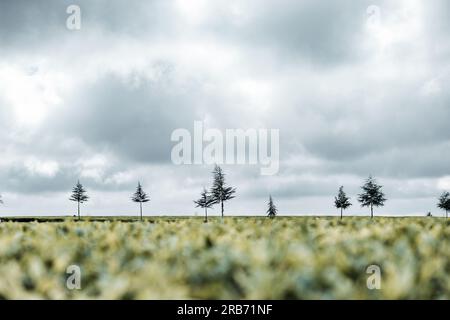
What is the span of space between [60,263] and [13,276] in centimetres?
45

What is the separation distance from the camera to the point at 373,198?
89.7 metres

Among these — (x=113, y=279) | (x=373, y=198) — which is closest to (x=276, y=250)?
(x=113, y=279)

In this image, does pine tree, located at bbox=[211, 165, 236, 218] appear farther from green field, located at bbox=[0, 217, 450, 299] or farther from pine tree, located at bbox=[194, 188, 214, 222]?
green field, located at bbox=[0, 217, 450, 299]

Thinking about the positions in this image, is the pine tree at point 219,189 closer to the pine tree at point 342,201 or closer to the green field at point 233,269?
the pine tree at point 342,201

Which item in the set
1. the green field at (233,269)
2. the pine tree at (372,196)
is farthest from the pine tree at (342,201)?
the green field at (233,269)

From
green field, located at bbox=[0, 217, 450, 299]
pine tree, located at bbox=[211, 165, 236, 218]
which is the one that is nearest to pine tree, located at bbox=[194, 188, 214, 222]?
pine tree, located at bbox=[211, 165, 236, 218]

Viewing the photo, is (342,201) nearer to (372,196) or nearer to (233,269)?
(372,196)

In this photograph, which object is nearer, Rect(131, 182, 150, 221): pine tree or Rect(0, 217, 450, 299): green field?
Rect(0, 217, 450, 299): green field

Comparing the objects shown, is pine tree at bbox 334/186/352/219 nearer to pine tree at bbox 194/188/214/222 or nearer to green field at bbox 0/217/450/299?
pine tree at bbox 194/188/214/222

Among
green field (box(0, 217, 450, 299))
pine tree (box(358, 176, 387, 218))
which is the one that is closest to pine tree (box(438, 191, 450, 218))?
pine tree (box(358, 176, 387, 218))

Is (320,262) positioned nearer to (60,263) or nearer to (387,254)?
(387,254)

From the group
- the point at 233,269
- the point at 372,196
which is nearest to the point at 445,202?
the point at 372,196

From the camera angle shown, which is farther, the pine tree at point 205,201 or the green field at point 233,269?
the pine tree at point 205,201

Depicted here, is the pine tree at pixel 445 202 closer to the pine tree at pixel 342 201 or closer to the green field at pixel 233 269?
the pine tree at pixel 342 201
